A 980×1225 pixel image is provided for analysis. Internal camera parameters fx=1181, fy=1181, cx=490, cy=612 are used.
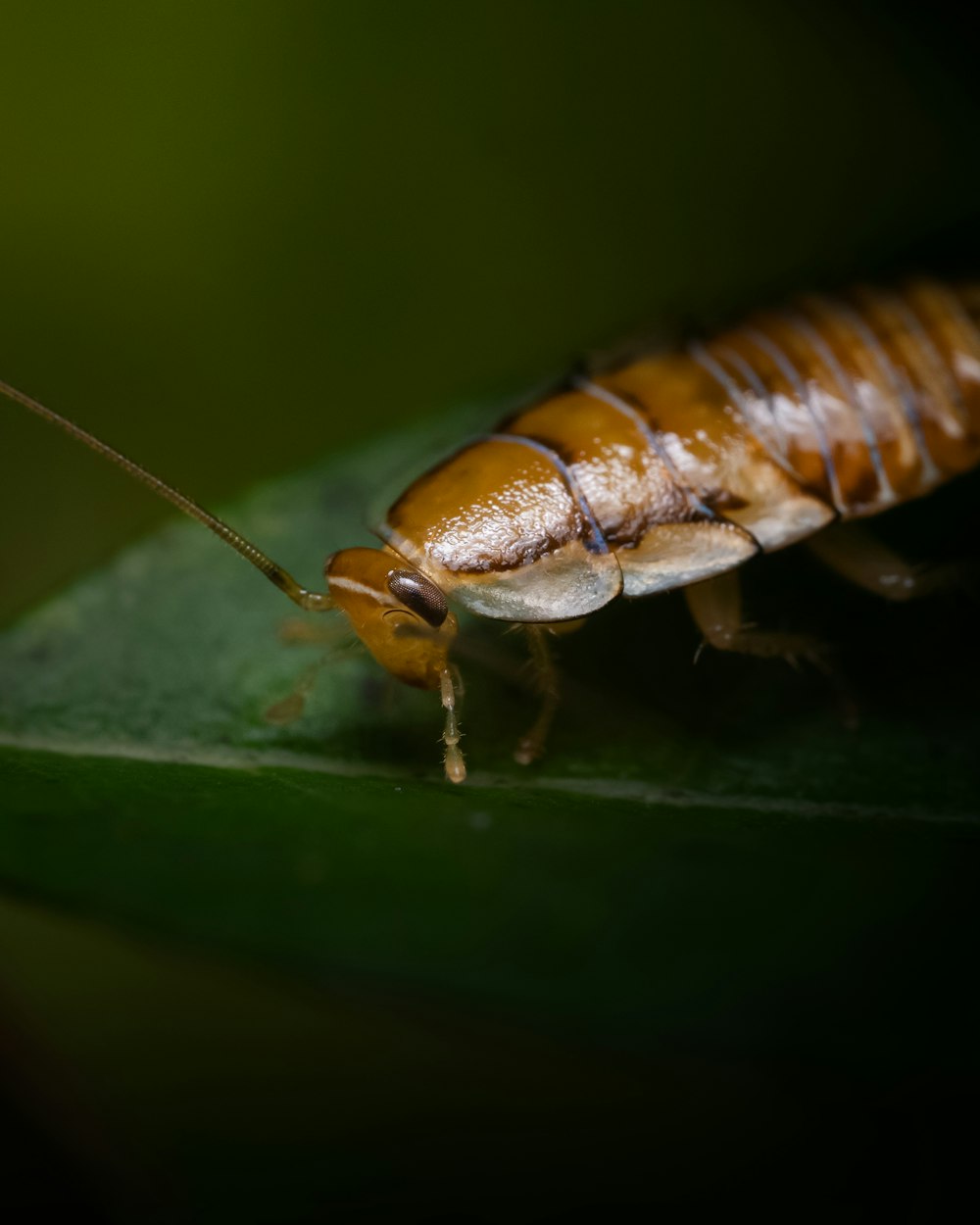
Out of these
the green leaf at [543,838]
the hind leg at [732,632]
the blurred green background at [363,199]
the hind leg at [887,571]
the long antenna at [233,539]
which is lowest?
the green leaf at [543,838]

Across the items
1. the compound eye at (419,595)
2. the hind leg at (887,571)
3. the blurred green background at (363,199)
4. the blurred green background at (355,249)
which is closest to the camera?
the compound eye at (419,595)

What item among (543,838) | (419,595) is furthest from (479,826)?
(419,595)

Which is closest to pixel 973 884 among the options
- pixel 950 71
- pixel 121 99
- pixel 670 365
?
pixel 670 365

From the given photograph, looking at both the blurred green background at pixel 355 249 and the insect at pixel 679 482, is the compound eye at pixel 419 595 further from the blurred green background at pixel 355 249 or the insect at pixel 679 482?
the blurred green background at pixel 355 249

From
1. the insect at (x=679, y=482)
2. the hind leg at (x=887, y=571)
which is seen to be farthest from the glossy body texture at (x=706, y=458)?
the hind leg at (x=887, y=571)

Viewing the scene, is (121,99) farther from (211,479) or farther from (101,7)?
(211,479)

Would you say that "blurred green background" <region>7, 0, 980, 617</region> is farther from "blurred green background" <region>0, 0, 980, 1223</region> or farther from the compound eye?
the compound eye

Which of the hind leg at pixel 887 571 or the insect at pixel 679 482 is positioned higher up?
the insect at pixel 679 482
